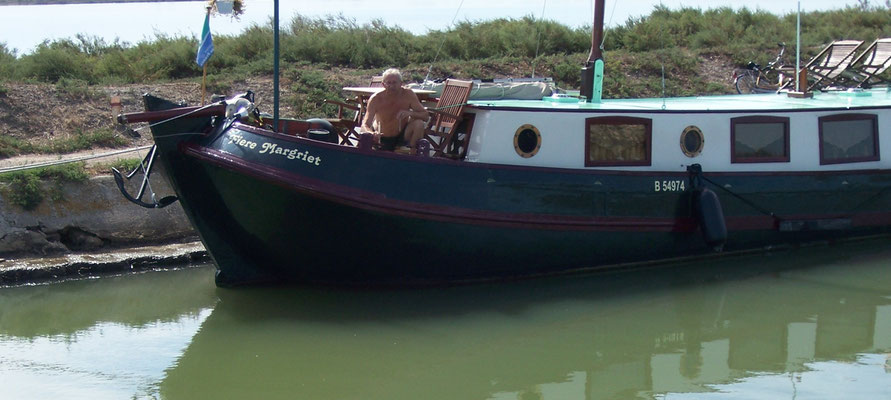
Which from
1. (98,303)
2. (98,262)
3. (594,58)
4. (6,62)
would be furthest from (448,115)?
(6,62)

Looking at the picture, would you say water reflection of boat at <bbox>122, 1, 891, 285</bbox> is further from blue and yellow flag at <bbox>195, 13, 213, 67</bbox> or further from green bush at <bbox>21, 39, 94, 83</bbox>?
green bush at <bbox>21, 39, 94, 83</bbox>

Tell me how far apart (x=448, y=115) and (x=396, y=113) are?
51cm

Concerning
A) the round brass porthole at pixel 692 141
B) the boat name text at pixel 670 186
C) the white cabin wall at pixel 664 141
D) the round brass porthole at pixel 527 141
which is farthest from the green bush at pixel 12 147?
the round brass porthole at pixel 692 141

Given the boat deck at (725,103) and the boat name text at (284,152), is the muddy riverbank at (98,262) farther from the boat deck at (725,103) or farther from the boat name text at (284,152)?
the boat deck at (725,103)

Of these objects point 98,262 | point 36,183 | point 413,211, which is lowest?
point 98,262

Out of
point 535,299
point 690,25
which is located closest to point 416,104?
point 535,299

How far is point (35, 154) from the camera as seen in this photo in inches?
518

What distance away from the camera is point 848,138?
1211cm

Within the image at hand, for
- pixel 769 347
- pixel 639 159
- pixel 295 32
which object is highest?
pixel 295 32

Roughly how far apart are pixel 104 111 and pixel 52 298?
4924mm

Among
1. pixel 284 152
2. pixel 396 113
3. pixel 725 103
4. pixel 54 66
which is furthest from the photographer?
pixel 54 66

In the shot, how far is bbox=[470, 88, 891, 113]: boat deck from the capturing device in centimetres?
1096

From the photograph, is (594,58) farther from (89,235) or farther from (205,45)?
(89,235)

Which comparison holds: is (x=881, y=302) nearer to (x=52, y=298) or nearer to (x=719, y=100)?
(x=719, y=100)
